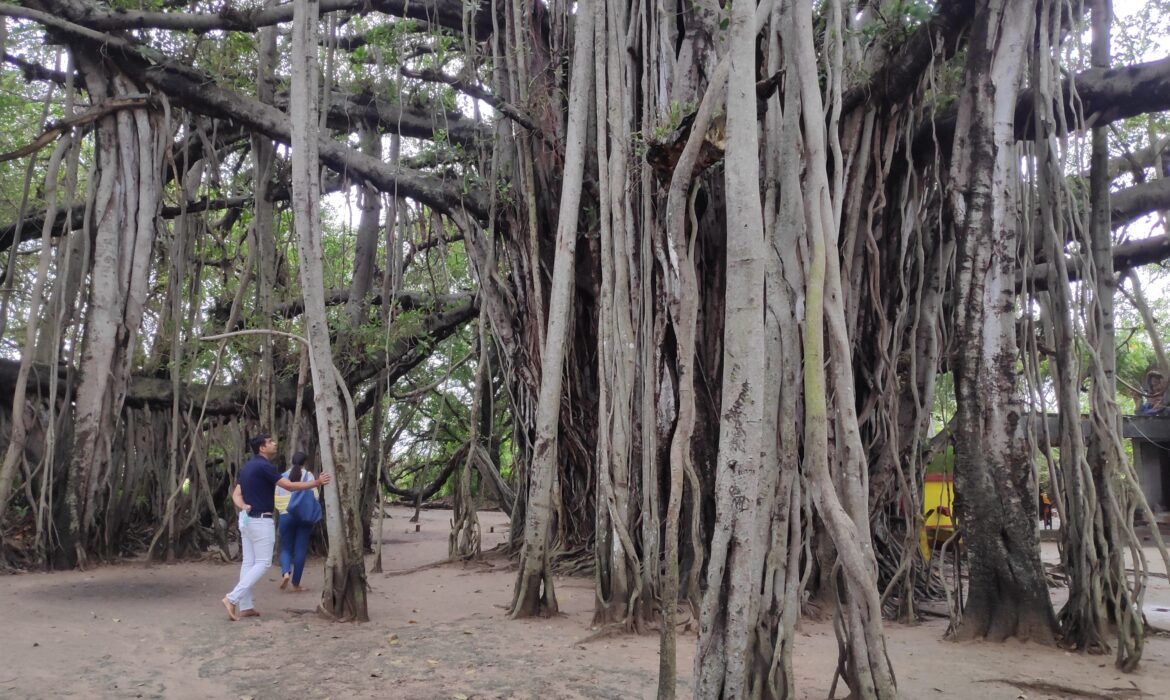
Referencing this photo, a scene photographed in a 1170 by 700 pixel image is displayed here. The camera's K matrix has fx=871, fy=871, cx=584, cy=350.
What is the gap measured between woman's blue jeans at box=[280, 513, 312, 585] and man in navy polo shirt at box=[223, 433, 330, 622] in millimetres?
695

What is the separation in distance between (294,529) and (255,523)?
965 millimetres

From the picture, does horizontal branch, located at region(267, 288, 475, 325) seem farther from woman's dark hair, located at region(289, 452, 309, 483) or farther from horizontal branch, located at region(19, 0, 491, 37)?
woman's dark hair, located at region(289, 452, 309, 483)

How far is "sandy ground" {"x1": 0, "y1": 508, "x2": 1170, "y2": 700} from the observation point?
3238 mm

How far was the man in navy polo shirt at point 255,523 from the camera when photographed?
462 cm

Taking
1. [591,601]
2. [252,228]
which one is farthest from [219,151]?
[591,601]

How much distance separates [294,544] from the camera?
579 cm

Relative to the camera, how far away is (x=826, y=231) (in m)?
3.09

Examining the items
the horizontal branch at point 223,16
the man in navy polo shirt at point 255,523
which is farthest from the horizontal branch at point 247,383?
the horizontal branch at point 223,16

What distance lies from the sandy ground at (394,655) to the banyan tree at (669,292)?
9.5 inches

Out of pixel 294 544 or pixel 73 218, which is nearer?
pixel 294 544

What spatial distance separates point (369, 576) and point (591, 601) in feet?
6.84

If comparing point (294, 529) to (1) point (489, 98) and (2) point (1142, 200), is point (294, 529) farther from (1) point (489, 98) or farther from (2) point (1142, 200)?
(2) point (1142, 200)

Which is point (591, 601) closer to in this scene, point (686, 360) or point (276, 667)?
point (276, 667)

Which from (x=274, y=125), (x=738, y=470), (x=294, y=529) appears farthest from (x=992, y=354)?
(x=274, y=125)
